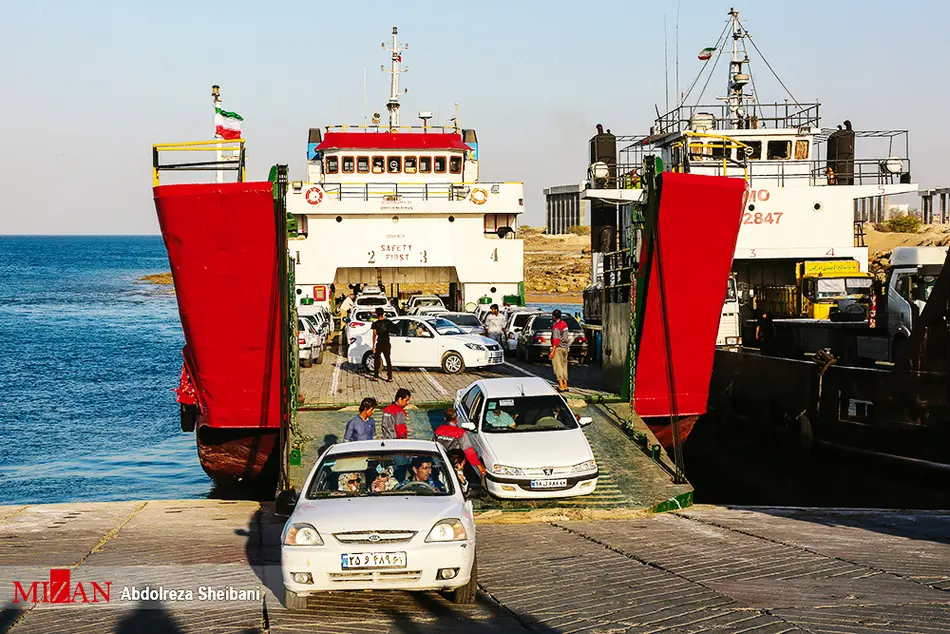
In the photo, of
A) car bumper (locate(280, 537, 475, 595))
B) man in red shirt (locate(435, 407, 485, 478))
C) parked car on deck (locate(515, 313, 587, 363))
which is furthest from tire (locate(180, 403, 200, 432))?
car bumper (locate(280, 537, 475, 595))

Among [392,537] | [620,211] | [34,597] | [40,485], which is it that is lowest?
[40,485]

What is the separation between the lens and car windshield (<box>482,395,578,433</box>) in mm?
15633

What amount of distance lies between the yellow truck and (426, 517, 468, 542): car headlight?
18.2 m

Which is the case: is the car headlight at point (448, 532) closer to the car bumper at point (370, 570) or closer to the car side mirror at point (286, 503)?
the car bumper at point (370, 570)

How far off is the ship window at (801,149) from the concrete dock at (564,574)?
70.6ft

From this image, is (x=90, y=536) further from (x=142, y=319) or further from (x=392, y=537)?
(x=142, y=319)

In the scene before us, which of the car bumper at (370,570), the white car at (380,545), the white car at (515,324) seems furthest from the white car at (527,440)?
the white car at (515,324)

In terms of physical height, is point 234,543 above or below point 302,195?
below

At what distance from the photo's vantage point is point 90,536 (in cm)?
1362

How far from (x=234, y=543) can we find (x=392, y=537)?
4.33m

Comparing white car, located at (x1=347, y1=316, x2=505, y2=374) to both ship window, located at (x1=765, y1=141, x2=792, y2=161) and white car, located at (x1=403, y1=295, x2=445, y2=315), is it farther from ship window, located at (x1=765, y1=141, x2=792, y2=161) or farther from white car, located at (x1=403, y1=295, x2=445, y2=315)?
white car, located at (x1=403, y1=295, x2=445, y2=315)

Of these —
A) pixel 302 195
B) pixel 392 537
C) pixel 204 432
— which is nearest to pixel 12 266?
pixel 302 195
